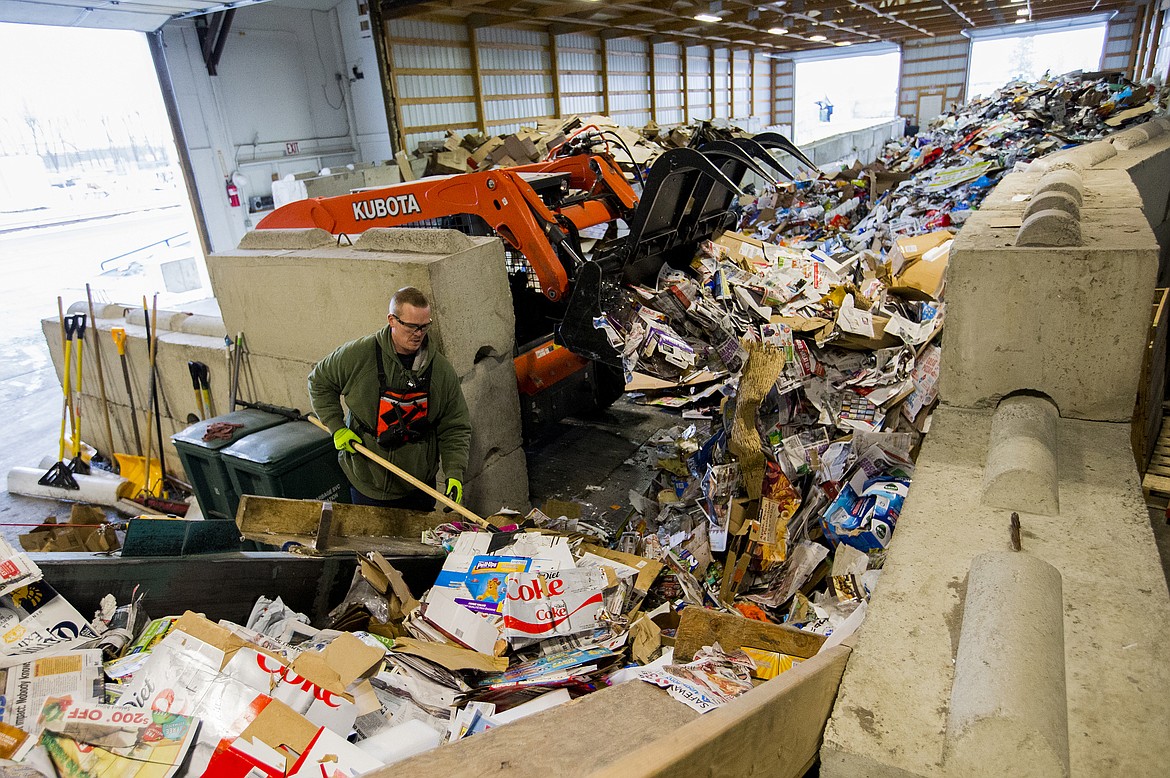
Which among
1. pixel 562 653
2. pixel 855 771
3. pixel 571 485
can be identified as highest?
pixel 855 771

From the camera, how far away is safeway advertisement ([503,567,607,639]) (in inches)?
99.0

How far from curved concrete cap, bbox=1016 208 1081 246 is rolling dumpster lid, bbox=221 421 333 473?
3565mm

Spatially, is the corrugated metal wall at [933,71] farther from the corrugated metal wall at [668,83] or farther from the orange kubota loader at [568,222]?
the orange kubota loader at [568,222]

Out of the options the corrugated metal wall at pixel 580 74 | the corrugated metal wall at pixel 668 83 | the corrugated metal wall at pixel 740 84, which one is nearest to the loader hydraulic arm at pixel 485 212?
the corrugated metal wall at pixel 580 74

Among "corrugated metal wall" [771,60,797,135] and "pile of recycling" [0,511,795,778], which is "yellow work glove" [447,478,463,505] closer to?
"pile of recycling" [0,511,795,778]

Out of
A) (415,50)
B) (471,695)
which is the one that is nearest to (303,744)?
(471,695)

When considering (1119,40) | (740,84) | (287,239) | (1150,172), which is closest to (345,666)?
(287,239)

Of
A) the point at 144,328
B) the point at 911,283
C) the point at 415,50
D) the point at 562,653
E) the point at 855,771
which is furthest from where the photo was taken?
the point at 415,50

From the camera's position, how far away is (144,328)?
18.8ft

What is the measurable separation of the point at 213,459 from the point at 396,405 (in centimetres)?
148

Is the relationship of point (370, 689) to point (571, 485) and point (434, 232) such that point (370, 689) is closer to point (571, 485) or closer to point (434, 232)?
point (434, 232)

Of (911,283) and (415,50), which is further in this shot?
(415,50)

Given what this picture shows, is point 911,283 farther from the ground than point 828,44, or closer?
closer

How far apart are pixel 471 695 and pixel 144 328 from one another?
510 cm
